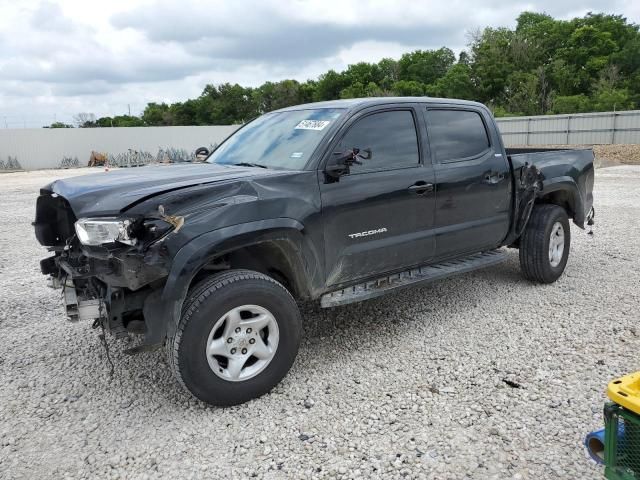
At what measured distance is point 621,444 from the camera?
6.69 ft

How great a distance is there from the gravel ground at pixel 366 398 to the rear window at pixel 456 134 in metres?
1.46

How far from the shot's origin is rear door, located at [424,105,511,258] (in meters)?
4.48

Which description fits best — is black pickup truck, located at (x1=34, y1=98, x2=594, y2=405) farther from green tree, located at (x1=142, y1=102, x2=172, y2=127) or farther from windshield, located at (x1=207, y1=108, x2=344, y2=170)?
→ green tree, located at (x1=142, y1=102, x2=172, y2=127)

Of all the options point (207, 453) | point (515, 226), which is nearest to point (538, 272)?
point (515, 226)

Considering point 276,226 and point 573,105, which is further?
point 573,105

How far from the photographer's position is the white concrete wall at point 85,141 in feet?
116

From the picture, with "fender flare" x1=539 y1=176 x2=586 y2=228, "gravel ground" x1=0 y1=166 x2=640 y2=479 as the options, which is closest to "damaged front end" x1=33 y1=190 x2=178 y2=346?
"gravel ground" x1=0 y1=166 x2=640 y2=479

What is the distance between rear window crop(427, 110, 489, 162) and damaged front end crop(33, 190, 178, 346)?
8.00 ft

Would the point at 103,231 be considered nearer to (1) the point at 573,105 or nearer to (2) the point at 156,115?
(1) the point at 573,105

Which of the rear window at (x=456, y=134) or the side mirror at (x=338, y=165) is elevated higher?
the rear window at (x=456, y=134)

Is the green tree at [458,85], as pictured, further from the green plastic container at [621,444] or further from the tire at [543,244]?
the green plastic container at [621,444]

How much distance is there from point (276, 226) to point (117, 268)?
3.22ft

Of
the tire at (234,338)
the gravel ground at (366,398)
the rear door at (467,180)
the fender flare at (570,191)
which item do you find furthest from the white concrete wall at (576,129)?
the tire at (234,338)

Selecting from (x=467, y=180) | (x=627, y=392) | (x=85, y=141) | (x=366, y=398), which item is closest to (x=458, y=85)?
(x=85, y=141)
